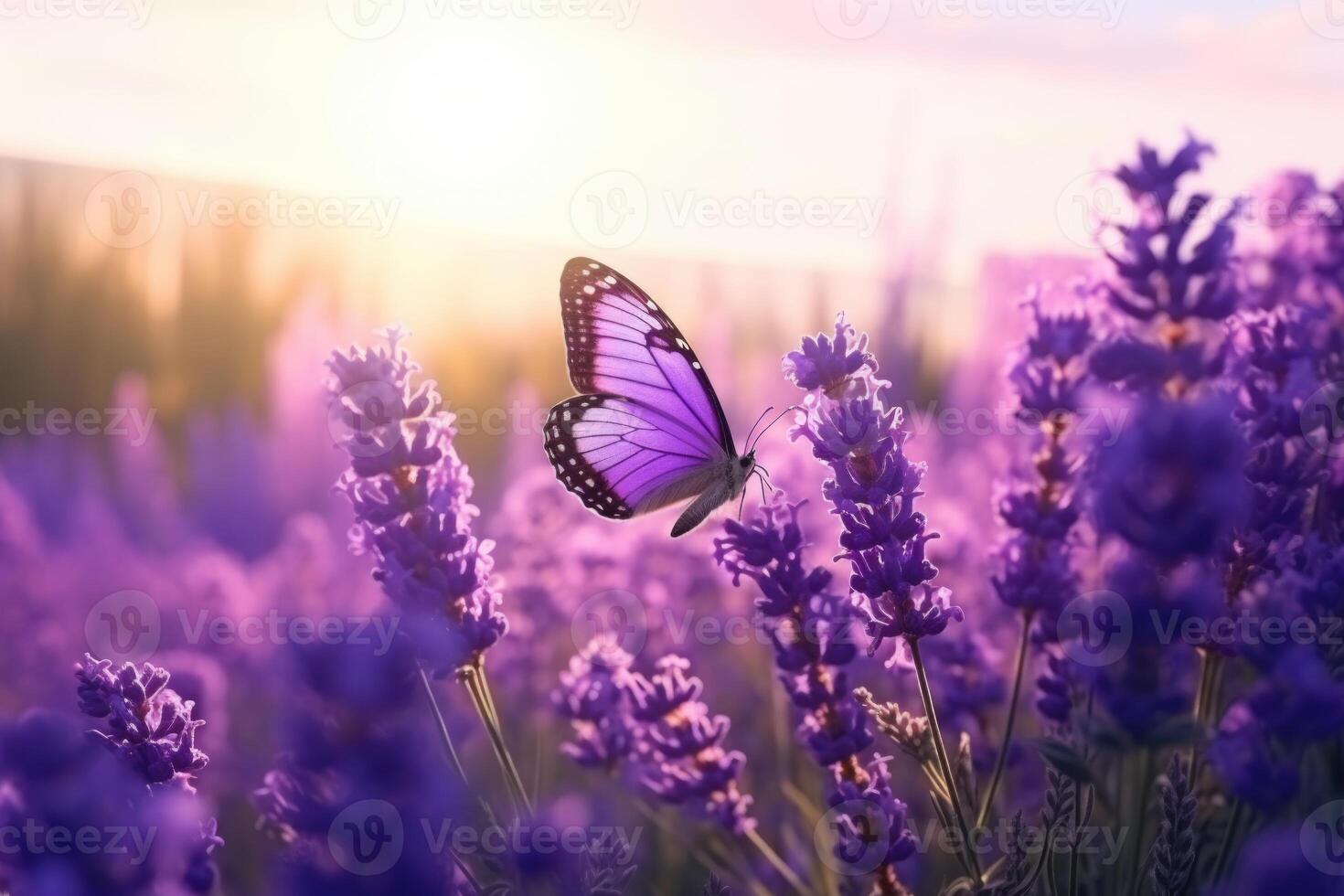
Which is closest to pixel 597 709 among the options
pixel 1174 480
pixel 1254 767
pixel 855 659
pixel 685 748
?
pixel 685 748

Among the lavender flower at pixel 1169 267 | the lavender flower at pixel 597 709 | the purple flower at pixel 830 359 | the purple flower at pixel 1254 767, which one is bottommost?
the lavender flower at pixel 597 709

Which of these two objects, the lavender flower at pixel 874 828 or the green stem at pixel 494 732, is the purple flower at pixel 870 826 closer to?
the lavender flower at pixel 874 828

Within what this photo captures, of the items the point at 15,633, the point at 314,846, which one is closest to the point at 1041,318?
the point at 314,846

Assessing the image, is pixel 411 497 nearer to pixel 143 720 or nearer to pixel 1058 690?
pixel 143 720

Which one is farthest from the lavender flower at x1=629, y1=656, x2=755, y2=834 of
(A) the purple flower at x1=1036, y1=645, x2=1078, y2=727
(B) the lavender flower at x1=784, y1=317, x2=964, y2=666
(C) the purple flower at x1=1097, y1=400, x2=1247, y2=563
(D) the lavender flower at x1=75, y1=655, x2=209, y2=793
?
(C) the purple flower at x1=1097, y1=400, x2=1247, y2=563

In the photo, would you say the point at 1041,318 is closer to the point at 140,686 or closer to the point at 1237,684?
the point at 1237,684

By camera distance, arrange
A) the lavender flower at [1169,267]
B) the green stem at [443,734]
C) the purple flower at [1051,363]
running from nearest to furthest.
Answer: the green stem at [443,734], the lavender flower at [1169,267], the purple flower at [1051,363]

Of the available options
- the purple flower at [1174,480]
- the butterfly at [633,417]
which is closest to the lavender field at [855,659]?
the purple flower at [1174,480]
